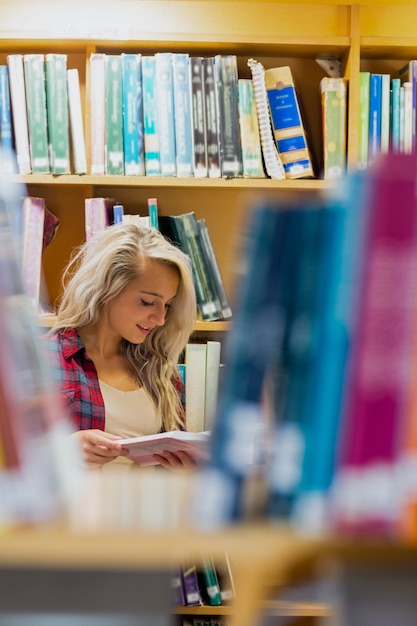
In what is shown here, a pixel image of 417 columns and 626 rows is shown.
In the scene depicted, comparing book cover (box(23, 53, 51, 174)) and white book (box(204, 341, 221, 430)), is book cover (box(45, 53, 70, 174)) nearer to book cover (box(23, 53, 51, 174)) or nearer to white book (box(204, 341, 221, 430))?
book cover (box(23, 53, 51, 174))

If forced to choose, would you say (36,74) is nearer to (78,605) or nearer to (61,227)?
(61,227)

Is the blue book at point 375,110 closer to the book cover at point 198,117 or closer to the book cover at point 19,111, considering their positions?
the book cover at point 198,117

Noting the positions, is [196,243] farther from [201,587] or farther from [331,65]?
[201,587]

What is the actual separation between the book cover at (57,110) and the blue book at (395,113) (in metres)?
0.95

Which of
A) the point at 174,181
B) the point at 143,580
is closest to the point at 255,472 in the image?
the point at 143,580

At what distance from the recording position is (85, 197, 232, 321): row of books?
264 cm

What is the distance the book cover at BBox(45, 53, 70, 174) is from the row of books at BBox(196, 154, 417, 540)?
2.06 metres

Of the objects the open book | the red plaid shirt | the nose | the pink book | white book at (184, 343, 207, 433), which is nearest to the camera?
the pink book

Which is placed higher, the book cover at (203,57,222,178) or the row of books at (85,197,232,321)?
the book cover at (203,57,222,178)

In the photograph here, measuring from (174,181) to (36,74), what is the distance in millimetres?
507

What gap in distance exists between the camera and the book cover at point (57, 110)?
102 inches

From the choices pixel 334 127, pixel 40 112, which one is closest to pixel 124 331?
pixel 40 112

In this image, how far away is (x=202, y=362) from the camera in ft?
8.79

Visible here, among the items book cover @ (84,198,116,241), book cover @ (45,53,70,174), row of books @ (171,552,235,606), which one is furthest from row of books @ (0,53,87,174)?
row of books @ (171,552,235,606)
